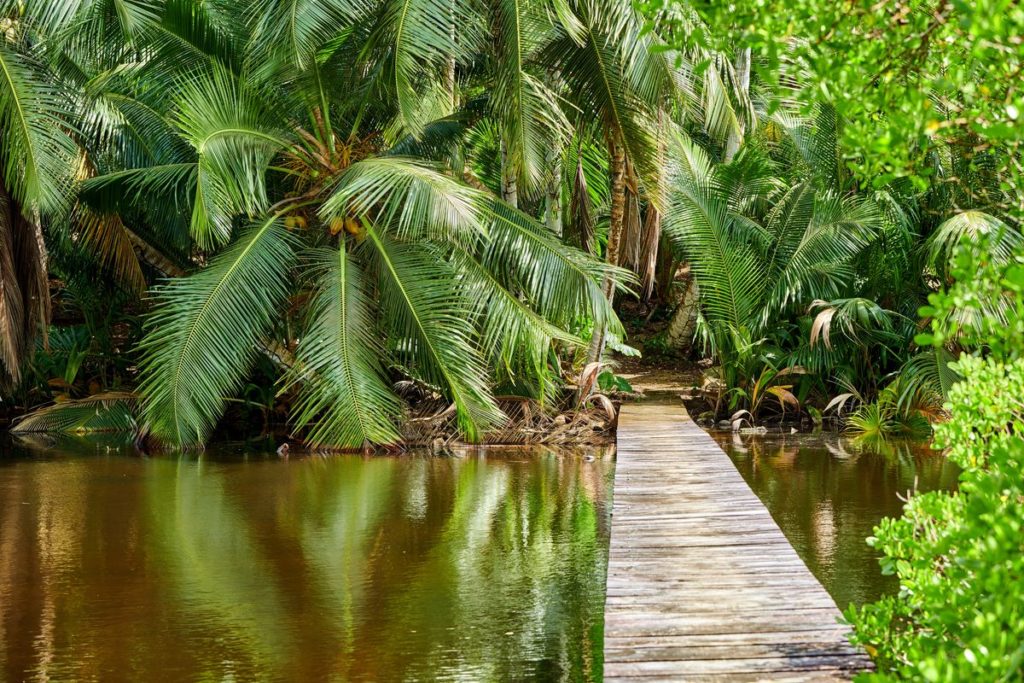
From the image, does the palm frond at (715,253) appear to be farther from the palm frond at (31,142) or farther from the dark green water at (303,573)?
the palm frond at (31,142)

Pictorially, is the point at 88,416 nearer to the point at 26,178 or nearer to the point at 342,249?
the point at 26,178

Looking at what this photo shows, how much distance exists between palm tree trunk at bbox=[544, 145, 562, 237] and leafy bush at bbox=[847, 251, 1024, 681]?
9.97 m

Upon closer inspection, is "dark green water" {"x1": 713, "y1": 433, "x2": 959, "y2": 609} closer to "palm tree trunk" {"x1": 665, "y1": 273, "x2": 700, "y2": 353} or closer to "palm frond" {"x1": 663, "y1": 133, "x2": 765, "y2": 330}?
"palm frond" {"x1": 663, "y1": 133, "x2": 765, "y2": 330}

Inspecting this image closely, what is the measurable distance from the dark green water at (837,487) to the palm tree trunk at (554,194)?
3452 mm

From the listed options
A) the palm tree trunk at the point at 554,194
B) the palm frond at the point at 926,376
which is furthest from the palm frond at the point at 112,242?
the palm frond at the point at 926,376

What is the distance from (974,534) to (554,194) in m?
11.3

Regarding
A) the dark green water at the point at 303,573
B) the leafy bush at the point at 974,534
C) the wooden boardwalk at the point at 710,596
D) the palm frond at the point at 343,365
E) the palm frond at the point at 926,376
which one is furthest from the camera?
the palm frond at the point at 926,376

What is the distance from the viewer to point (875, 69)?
82.7 inches

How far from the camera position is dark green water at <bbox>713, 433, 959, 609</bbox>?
552cm

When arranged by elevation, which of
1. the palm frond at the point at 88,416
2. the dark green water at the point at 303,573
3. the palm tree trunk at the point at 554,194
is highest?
the palm tree trunk at the point at 554,194

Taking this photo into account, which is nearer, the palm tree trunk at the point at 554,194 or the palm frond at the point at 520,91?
the palm frond at the point at 520,91

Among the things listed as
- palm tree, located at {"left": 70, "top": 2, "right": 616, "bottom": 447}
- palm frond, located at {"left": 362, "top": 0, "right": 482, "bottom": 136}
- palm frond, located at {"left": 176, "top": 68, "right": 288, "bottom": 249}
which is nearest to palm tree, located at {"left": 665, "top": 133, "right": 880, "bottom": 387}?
palm tree, located at {"left": 70, "top": 2, "right": 616, "bottom": 447}

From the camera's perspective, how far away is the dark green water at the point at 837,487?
18.1 feet

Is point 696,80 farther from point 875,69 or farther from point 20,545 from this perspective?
point 875,69
